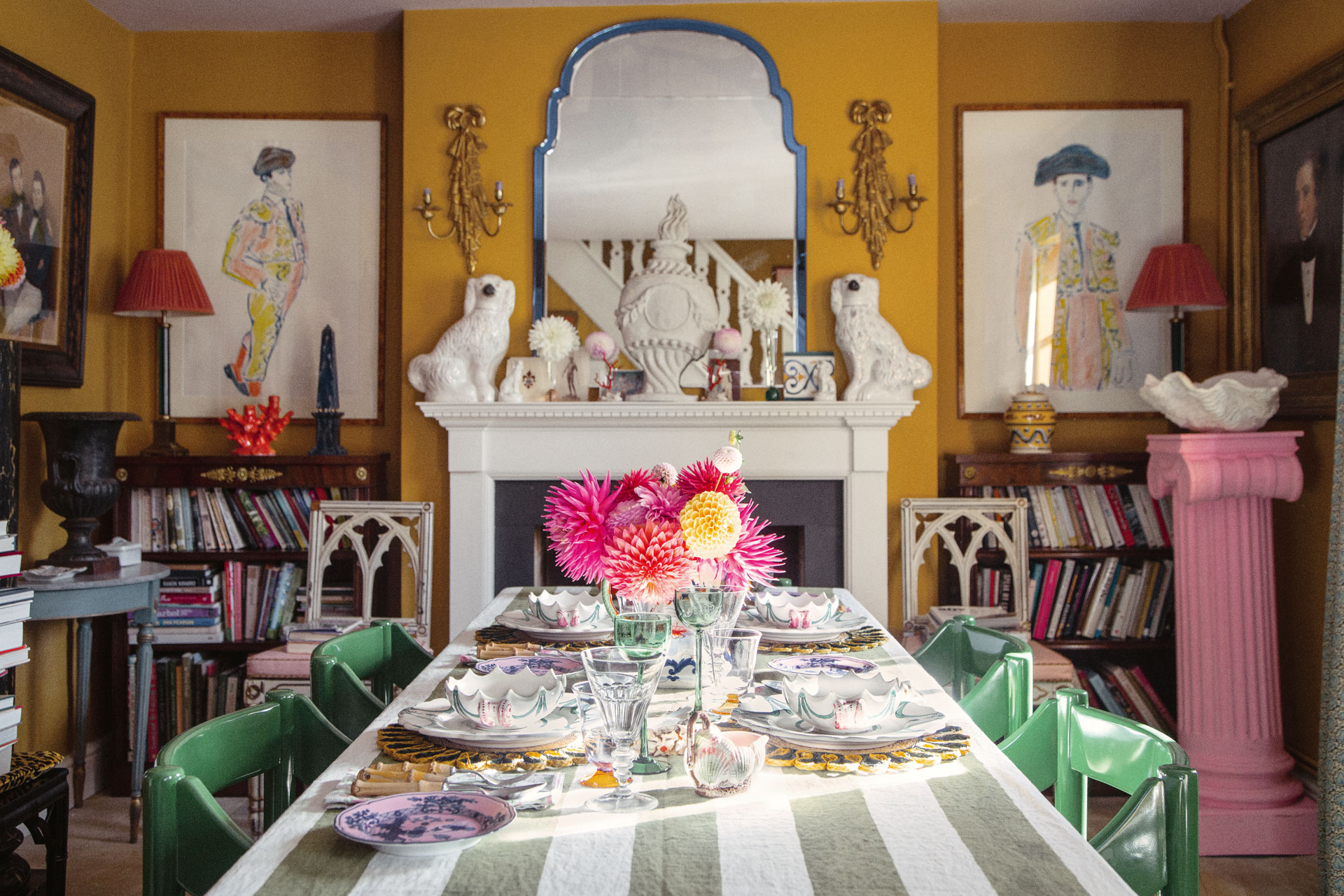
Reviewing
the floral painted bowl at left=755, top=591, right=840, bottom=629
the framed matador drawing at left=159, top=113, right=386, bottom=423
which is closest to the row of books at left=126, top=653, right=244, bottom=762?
the framed matador drawing at left=159, top=113, right=386, bottom=423

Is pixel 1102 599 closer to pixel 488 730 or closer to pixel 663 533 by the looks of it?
pixel 663 533

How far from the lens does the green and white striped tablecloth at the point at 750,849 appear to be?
88 cm

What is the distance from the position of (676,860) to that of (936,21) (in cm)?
327

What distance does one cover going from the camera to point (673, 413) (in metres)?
3.40

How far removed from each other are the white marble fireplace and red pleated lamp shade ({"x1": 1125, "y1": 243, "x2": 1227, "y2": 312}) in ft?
2.70

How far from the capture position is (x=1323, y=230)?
303cm

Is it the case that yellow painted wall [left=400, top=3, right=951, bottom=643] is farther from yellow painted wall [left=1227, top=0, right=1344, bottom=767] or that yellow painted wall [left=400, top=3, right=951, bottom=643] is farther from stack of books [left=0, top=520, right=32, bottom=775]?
stack of books [left=0, top=520, right=32, bottom=775]

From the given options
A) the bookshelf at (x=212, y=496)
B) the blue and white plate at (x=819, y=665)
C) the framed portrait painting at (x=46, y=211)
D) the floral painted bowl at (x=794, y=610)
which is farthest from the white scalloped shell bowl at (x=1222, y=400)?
the framed portrait painting at (x=46, y=211)

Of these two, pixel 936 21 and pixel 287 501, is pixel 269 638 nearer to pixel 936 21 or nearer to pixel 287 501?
pixel 287 501

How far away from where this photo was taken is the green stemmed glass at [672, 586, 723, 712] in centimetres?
127

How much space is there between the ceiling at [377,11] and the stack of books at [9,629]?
6.76 feet

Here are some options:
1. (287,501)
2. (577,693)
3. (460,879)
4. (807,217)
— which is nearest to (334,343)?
(287,501)

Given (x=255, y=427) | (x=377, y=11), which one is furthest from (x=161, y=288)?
(x=377, y=11)

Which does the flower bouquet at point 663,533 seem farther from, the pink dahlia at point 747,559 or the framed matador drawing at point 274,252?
the framed matador drawing at point 274,252
